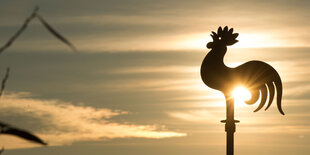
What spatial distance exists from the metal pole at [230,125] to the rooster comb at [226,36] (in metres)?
0.90

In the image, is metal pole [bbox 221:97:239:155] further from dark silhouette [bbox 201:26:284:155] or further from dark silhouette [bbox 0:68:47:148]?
dark silhouette [bbox 0:68:47:148]

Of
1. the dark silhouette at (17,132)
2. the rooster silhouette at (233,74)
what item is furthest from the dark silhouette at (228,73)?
the dark silhouette at (17,132)

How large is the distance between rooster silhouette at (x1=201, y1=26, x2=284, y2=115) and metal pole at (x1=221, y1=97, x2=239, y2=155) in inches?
4.5

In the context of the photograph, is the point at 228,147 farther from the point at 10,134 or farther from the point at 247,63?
the point at 10,134

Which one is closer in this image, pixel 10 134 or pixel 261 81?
pixel 10 134

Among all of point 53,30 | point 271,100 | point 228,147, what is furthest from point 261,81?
point 53,30

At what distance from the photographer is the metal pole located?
19.8 feet

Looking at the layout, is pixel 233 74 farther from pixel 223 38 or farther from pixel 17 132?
pixel 17 132

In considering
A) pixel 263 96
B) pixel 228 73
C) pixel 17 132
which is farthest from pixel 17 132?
pixel 263 96

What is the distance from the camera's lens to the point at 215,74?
6102 millimetres

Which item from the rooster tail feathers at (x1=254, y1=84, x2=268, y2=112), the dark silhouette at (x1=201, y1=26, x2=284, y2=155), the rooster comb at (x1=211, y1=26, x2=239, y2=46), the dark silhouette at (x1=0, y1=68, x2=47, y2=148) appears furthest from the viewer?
the rooster tail feathers at (x1=254, y1=84, x2=268, y2=112)

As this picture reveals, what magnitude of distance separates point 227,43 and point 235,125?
50.0 inches

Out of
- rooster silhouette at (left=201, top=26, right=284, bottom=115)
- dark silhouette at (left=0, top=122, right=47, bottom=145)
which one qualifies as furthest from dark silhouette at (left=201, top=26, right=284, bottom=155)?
dark silhouette at (left=0, top=122, right=47, bottom=145)

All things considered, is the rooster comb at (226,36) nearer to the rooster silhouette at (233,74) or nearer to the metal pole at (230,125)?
the rooster silhouette at (233,74)
